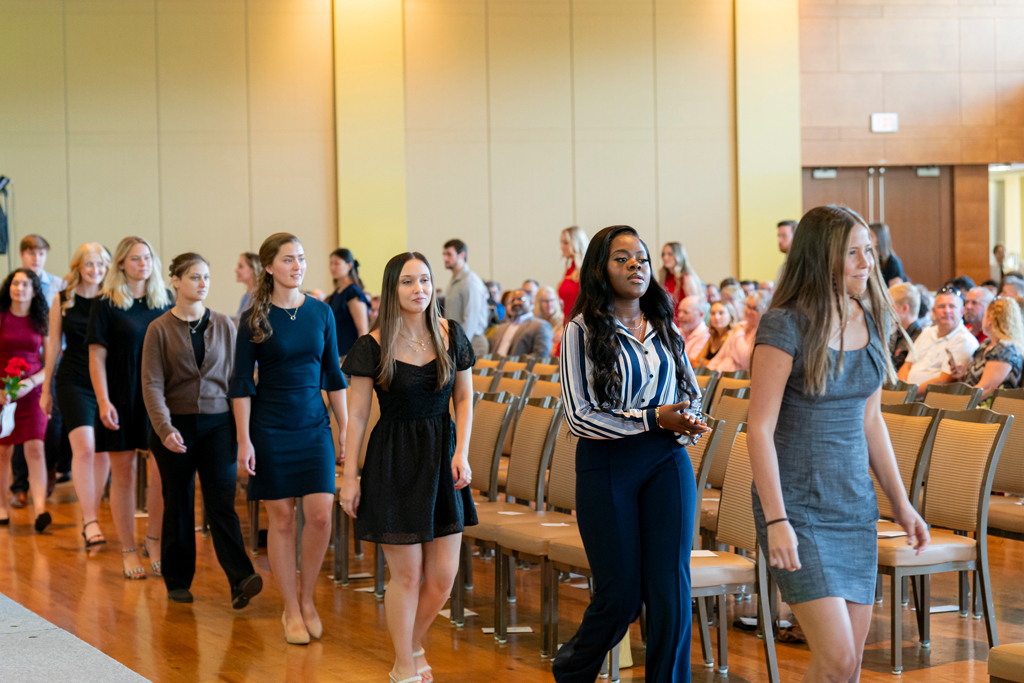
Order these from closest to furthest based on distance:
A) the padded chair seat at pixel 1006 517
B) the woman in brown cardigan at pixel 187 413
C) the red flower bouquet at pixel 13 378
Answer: the padded chair seat at pixel 1006 517, the woman in brown cardigan at pixel 187 413, the red flower bouquet at pixel 13 378

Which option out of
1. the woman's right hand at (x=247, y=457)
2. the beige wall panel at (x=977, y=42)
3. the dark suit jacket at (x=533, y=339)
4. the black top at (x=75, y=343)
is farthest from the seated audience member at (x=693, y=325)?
the beige wall panel at (x=977, y=42)

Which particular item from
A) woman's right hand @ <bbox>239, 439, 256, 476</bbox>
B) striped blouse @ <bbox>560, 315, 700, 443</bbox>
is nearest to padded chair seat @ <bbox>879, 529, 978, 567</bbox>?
striped blouse @ <bbox>560, 315, 700, 443</bbox>

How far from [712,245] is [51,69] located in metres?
8.16

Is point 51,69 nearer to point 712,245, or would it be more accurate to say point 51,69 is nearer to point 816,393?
point 712,245

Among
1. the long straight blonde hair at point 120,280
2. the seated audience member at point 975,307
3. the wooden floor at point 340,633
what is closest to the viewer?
the wooden floor at point 340,633

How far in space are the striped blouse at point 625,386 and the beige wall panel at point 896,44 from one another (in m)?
11.9

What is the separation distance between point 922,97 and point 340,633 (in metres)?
11.9

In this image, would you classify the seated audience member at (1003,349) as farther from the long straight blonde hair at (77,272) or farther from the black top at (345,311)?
the long straight blonde hair at (77,272)

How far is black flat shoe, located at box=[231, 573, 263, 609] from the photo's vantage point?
14.6 feet

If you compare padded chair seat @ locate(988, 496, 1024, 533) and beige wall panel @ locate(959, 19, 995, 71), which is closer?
padded chair seat @ locate(988, 496, 1024, 533)

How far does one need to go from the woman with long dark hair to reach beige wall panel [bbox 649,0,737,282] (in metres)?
6.51

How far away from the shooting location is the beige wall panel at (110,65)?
12.5 metres

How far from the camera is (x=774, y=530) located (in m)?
2.25

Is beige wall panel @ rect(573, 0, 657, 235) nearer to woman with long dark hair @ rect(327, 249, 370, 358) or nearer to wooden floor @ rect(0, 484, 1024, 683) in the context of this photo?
woman with long dark hair @ rect(327, 249, 370, 358)
